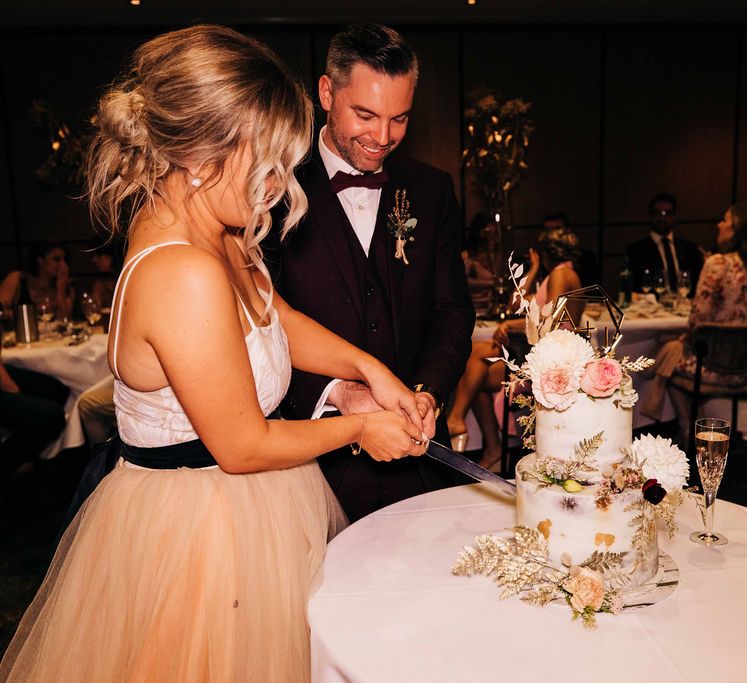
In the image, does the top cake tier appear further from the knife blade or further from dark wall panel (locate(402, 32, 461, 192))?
dark wall panel (locate(402, 32, 461, 192))

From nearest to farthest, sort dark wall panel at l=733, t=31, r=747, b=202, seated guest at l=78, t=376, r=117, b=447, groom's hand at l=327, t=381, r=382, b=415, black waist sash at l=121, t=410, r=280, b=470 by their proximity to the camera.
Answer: black waist sash at l=121, t=410, r=280, b=470, groom's hand at l=327, t=381, r=382, b=415, seated guest at l=78, t=376, r=117, b=447, dark wall panel at l=733, t=31, r=747, b=202

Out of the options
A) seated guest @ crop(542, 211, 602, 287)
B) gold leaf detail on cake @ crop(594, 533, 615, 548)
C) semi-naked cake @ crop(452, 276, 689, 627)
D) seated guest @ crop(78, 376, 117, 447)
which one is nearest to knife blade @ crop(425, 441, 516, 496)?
semi-naked cake @ crop(452, 276, 689, 627)

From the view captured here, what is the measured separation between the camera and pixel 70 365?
4.78 metres

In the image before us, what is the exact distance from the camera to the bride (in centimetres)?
145

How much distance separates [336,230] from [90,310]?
11.5 ft

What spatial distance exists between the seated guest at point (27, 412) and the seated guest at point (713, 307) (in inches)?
152

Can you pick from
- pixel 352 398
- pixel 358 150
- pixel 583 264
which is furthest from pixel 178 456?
pixel 583 264

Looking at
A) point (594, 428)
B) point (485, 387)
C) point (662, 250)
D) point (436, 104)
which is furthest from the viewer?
point (436, 104)

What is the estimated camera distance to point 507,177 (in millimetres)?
6211

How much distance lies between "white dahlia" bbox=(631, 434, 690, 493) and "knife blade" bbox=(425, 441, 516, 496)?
35 centimetres

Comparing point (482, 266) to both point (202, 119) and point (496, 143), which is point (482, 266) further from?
point (202, 119)

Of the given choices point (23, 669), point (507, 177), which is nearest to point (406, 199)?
point (23, 669)

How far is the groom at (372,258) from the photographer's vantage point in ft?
7.06

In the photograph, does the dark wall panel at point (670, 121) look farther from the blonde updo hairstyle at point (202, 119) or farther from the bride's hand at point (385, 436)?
the blonde updo hairstyle at point (202, 119)
